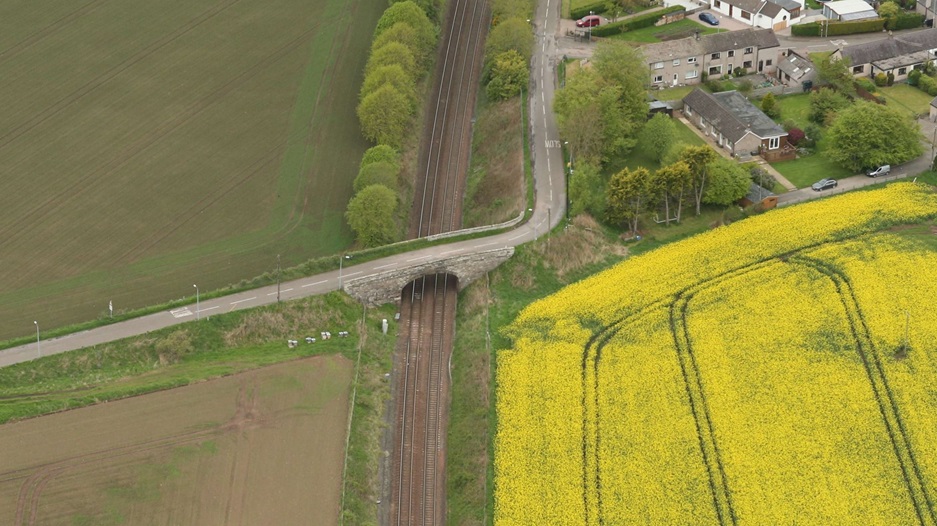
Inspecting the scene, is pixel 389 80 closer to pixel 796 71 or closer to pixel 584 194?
pixel 584 194

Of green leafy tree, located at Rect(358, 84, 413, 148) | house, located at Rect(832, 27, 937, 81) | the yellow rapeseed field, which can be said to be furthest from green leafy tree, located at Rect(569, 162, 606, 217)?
house, located at Rect(832, 27, 937, 81)

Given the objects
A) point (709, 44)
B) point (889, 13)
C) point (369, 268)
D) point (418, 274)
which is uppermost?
point (889, 13)

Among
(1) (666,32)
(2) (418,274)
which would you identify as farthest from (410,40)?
(2) (418,274)

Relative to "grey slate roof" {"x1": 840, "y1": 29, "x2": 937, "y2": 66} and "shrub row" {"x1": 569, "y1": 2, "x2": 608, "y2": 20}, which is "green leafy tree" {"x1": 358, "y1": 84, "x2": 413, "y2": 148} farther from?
"grey slate roof" {"x1": 840, "y1": 29, "x2": 937, "y2": 66}

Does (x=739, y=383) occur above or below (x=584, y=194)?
below

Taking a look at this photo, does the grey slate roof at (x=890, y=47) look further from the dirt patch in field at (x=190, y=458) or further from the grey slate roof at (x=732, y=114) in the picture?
the dirt patch in field at (x=190, y=458)

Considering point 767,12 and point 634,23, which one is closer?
point 767,12
